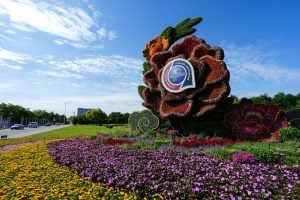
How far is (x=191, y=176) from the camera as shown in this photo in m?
8.48

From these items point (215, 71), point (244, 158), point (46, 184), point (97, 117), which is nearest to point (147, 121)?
point (215, 71)

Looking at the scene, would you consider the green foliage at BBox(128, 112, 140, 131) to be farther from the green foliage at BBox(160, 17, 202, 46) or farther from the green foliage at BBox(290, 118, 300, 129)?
the green foliage at BBox(290, 118, 300, 129)

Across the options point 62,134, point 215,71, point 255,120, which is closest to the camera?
point 255,120

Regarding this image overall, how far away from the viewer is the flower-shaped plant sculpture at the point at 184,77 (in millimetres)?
18984

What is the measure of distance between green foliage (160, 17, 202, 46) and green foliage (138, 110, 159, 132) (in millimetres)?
4518

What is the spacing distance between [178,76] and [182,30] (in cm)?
392

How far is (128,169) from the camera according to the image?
952 centimetres

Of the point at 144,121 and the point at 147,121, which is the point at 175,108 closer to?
the point at 147,121

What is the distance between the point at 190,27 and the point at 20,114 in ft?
303

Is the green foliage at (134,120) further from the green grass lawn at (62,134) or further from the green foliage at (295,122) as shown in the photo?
the green foliage at (295,122)

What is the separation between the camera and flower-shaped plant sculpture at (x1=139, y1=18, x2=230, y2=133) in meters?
19.0

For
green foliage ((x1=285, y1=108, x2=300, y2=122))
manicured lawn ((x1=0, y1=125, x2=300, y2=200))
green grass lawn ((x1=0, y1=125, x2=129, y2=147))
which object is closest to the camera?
manicured lawn ((x1=0, y1=125, x2=300, y2=200))

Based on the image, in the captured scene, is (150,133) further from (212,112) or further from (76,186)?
(76,186)

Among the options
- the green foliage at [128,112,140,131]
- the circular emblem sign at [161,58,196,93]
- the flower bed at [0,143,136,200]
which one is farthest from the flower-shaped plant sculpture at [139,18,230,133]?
the flower bed at [0,143,136,200]
